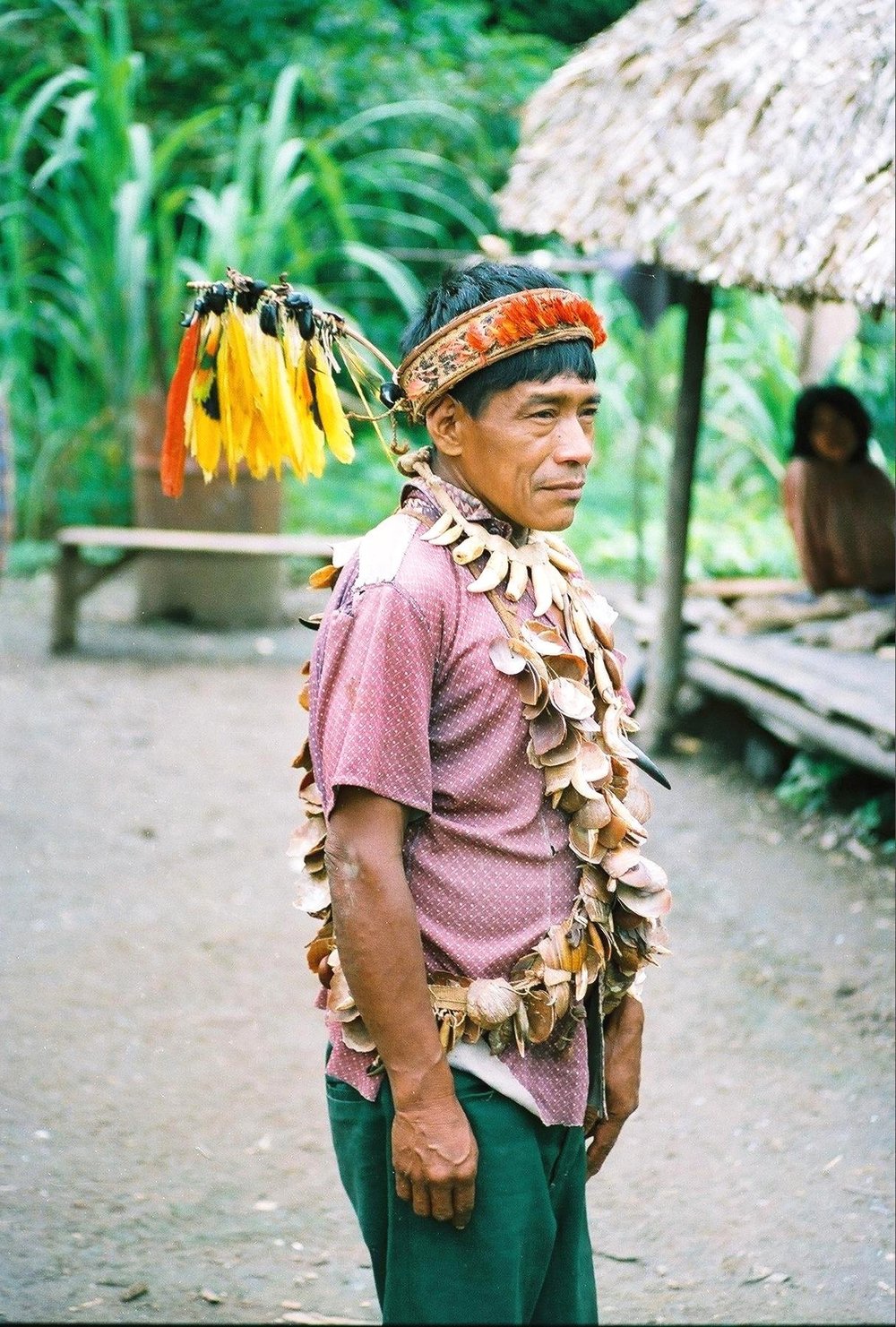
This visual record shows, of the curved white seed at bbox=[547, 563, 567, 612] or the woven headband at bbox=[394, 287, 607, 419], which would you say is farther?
the curved white seed at bbox=[547, 563, 567, 612]

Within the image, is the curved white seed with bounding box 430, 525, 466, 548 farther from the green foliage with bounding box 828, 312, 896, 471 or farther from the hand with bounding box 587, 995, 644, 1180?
the green foliage with bounding box 828, 312, 896, 471

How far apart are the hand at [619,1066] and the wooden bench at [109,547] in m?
6.00

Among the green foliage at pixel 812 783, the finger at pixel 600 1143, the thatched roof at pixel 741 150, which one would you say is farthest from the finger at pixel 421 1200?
the green foliage at pixel 812 783

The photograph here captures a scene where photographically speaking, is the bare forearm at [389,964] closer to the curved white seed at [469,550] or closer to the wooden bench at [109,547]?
the curved white seed at [469,550]

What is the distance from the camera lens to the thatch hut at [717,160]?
4.31 metres

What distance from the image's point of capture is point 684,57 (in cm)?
558

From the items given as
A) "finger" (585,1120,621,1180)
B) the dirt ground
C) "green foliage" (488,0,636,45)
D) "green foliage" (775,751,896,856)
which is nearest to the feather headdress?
"finger" (585,1120,621,1180)

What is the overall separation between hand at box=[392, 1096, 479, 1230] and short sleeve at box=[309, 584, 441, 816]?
1.19ft

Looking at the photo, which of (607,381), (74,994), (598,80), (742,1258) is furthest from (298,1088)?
(607,381)

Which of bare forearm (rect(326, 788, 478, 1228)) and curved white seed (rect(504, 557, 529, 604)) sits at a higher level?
curved white seed (rect(504, 557, 529, 604))

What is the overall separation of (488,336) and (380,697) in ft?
1.52

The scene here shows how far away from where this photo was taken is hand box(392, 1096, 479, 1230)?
1.70 metres

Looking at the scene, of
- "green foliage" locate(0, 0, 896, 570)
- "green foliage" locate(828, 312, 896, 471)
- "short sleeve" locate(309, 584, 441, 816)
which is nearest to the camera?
"short sleeve" locate(309, 584, 441, 816)

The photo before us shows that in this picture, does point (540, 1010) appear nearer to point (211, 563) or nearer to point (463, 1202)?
point (463, 1202)
